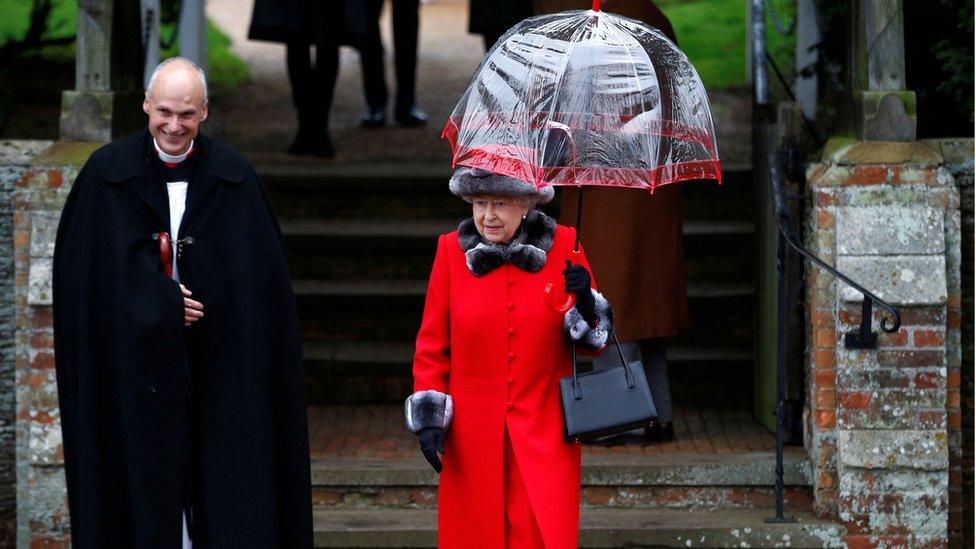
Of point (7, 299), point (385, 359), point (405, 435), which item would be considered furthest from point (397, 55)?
point (7, 299)

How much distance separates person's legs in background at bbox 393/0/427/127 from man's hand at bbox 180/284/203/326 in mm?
Answer: 5995

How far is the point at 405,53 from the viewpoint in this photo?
34.9ft

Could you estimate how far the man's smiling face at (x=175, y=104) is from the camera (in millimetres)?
4629

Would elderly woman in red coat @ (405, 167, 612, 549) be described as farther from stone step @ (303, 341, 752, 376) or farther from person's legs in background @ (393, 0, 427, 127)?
person's legs in background @ (393, 0, 427, 127)

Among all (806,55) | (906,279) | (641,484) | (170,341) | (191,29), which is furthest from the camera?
(191,29)

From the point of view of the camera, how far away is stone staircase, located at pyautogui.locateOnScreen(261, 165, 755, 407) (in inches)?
300

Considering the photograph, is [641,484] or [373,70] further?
[373,70]

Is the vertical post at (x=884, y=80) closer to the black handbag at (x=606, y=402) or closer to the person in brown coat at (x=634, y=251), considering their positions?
the person in brown coat at (x=634, y=251)

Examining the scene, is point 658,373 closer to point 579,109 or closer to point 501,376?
point 501,376

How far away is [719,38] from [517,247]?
873 centimetres

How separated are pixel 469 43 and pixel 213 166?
10.4 meters

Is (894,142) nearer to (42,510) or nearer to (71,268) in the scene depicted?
(71,268)

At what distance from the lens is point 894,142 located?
619 cm

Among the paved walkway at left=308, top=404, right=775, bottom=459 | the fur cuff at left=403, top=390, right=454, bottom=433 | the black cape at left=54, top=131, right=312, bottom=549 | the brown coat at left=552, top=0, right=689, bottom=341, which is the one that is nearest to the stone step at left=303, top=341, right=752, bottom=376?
the paved walkway at left=308, top=404, right=775, bottom=459
